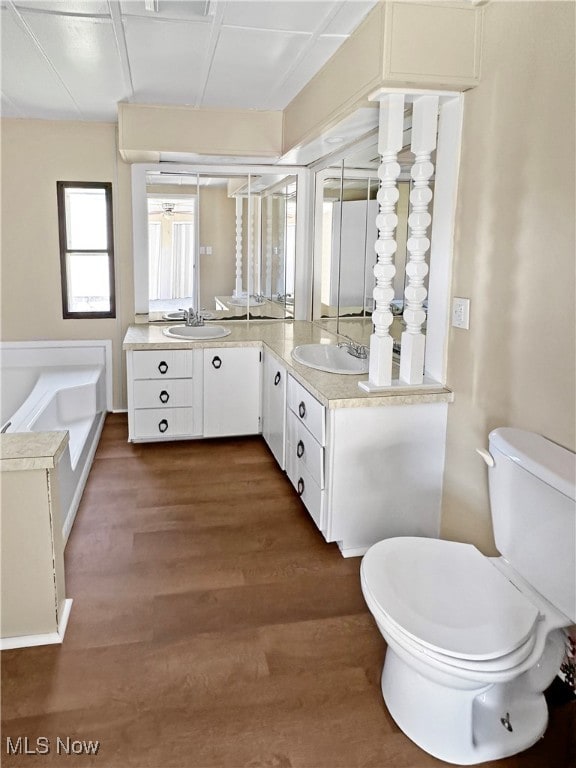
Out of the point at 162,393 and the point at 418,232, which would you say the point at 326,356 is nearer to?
the point at 418,232

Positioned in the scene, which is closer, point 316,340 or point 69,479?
point 69,479

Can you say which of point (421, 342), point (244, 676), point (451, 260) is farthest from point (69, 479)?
point (451, 260)

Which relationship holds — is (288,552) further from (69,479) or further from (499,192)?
(499,192)

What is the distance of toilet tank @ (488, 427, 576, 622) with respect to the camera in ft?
4.87

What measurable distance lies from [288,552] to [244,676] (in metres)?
0.80

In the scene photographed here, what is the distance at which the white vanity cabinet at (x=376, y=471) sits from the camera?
8.19 ft

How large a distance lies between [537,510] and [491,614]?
301 millimetres

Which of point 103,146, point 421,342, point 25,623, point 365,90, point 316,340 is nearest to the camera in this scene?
point 25,623

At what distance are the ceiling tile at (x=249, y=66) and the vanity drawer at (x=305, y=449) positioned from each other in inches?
68.0

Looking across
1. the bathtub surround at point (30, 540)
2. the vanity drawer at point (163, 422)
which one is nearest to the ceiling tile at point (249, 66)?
the bathtub surround at point (30, 540)

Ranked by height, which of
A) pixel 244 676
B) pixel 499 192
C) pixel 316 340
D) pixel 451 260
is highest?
pixel 499 192

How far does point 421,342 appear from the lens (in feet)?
→ 8.27

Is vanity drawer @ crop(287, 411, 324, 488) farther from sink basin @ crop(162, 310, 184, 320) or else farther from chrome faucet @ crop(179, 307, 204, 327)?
sink basin @ crop(162, 310, 184, 320)

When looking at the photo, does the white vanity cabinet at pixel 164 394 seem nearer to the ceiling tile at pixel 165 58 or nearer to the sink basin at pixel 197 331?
the sink basin at pixel 197 331
